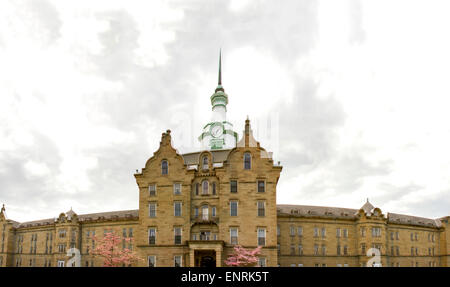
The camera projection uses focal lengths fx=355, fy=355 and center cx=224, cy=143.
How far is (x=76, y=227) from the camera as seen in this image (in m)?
75.1

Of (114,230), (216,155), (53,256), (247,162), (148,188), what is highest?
(216,155)

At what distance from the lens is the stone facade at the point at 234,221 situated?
49.2 m

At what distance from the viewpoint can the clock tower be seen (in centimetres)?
9744

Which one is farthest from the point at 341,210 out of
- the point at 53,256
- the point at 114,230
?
the point at 53,256

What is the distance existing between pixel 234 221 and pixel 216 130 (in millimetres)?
52974

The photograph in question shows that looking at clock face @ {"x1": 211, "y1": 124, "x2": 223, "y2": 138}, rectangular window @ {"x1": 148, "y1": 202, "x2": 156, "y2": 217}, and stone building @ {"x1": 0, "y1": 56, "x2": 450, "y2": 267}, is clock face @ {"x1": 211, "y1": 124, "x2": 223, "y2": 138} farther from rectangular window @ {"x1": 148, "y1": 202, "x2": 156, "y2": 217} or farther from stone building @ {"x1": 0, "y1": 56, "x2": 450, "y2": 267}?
rectangular window @ {"x1": 148, "y1": 202, "x2": 156, "y2": 217}

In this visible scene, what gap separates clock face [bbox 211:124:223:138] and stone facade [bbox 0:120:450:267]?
33998 mm

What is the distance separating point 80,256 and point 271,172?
158 ft

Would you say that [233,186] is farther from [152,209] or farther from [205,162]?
[152,209]

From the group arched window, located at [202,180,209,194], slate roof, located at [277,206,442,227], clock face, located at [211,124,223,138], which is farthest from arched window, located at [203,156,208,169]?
clock face, located at [211,124,223,138]

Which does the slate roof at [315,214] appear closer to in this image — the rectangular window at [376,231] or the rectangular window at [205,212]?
the rectangular window at [376,231]

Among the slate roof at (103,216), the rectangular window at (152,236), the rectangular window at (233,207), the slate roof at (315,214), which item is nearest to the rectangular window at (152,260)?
the rectangular window at (152,236)

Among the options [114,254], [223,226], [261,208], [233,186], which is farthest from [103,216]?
[261,208]
